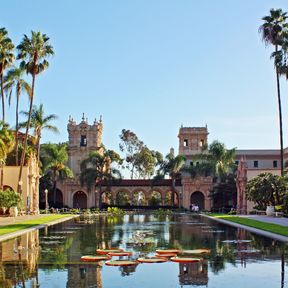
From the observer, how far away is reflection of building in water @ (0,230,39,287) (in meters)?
12.5

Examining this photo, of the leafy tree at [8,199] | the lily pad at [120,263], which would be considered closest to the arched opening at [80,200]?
the leafy tree at [8,199]

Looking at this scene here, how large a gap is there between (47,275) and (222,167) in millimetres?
65531

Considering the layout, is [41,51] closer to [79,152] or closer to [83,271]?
[83,271]

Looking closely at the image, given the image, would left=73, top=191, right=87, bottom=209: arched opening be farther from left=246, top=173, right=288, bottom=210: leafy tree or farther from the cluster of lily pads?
the cluster of lily pads

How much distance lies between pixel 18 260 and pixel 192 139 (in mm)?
84942

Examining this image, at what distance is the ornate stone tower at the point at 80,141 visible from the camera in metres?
96.3

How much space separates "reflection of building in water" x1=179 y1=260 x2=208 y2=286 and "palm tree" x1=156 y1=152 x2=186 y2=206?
65.9 metres

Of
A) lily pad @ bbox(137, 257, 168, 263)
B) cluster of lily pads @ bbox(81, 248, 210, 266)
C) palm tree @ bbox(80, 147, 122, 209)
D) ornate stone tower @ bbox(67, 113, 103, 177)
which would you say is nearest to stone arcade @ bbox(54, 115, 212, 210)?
ornate stone tower @ bbox(67, 113, 103, 177)

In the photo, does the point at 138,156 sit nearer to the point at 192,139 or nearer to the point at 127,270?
the point at 192,139

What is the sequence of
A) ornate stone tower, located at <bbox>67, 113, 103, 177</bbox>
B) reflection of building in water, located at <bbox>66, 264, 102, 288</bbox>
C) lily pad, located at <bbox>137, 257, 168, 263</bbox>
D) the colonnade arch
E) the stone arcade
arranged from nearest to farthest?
1. reflection of building in water, located at <bbox>66, 264, 102, 288</bbox>
2. lily pad, located at <bbox>137, 257, 168, 263</bbox>
3. the stone arcade
4. the colonnade arch
5. ornate stone tower, located at <bbox>67, 113, 103, 177</bbox>

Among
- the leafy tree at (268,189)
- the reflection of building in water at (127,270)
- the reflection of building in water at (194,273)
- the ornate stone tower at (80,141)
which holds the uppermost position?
the ornate stone tower at (80,141)

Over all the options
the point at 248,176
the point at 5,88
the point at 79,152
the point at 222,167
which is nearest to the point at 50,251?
the point at 5,88

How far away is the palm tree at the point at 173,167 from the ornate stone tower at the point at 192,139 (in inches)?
560

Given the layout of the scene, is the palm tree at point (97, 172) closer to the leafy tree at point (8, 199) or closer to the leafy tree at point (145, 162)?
the leafy tree at point (145, 162)
